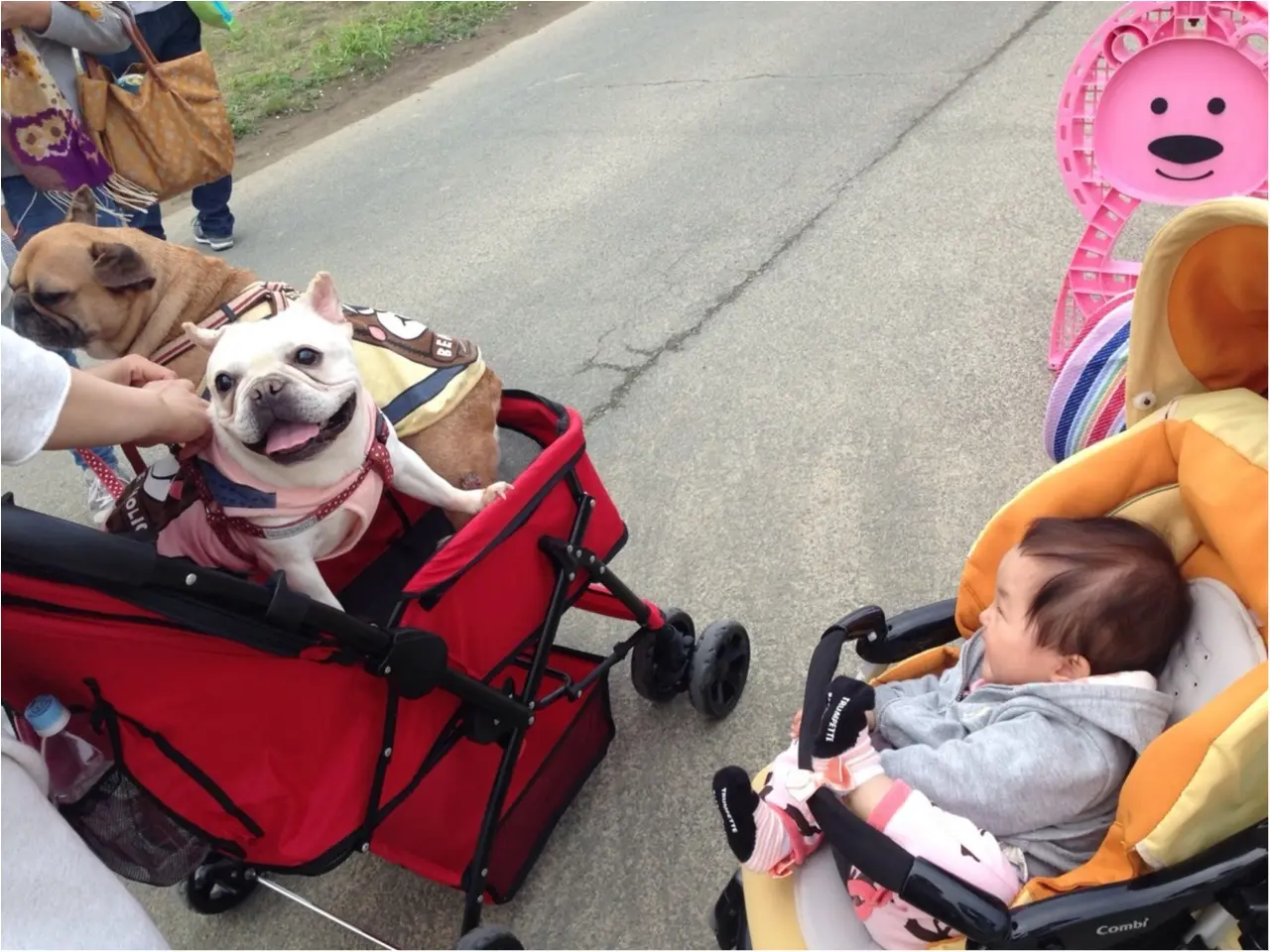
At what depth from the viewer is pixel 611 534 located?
1.99 m

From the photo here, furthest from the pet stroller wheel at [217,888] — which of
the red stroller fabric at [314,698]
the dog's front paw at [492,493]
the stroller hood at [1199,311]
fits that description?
the stroller hood at [1199,311]

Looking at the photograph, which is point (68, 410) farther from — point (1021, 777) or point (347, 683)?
point (1021, 777)

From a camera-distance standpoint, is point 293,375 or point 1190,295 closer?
point 1190,295

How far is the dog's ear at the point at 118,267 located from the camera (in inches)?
83.0

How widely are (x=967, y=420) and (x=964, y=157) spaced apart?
1897mm

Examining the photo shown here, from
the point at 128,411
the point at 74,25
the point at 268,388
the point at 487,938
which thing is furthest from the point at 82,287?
the point at 487,938

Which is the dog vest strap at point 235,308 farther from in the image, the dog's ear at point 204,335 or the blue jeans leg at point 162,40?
the blue jeans leg at point 162,40

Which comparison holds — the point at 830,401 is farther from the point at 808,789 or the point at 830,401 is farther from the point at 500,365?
the point at 808,789

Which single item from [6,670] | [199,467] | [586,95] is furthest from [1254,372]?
[586,95]

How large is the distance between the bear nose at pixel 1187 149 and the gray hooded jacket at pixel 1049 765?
1.73m

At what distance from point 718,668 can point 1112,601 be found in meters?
0.93

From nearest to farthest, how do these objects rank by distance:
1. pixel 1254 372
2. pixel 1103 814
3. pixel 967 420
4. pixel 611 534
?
pixel 1103 814
pixel 1254 372
pixel 611 534
pixel 967 420

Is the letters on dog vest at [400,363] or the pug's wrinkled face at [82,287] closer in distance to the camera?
the letters on dog vest at [400,363]

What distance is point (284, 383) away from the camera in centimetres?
156
